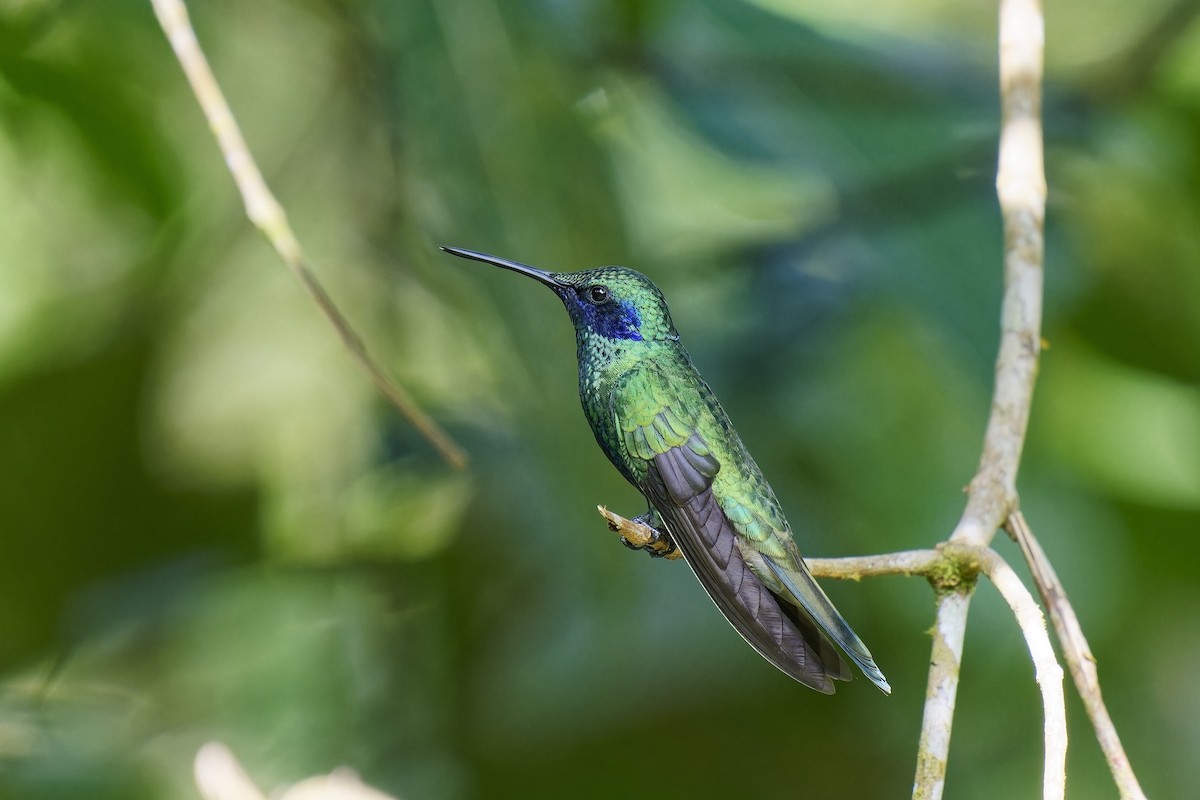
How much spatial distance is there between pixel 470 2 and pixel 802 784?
80.3 inches

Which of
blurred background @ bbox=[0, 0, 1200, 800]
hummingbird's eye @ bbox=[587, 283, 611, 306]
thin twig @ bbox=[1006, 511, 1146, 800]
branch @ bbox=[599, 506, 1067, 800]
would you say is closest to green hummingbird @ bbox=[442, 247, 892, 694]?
hummingbird's eye @ bbox=[587, 283, 611, 306]

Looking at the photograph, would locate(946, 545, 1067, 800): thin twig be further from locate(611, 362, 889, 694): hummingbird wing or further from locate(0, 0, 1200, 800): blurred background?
locate(0, 0, 1200, 800): blurred background

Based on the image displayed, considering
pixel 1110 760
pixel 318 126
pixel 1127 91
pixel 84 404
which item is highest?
pixel 1127 91

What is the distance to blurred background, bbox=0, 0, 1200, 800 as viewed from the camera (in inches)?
108

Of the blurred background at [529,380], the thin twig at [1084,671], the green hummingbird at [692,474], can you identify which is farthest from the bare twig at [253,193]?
the blurred background at [529,380]

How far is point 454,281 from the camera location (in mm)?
2861

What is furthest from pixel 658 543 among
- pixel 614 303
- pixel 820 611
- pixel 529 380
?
pixel 529 380

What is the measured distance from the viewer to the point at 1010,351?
1.68 m

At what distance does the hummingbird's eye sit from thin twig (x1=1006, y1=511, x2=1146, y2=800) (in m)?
0.80

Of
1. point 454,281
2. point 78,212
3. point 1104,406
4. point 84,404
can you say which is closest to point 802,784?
point 1104,406

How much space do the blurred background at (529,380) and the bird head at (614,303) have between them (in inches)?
18.0

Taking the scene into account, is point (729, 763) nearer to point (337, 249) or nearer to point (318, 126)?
point (337, 249)

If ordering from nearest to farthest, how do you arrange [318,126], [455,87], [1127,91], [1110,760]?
[1110,760], [455,87], [1127,91], [318,126]

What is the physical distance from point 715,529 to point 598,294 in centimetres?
52
